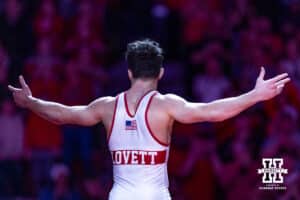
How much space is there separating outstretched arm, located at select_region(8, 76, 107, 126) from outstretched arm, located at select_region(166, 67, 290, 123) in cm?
51

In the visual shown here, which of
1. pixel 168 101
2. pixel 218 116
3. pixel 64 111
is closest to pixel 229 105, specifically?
pixel 218 116

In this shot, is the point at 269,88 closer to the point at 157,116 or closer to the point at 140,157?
the point at 157,116

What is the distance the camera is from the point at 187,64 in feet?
36.1

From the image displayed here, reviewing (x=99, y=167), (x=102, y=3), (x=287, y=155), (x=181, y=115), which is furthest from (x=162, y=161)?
(x=102, y=3)

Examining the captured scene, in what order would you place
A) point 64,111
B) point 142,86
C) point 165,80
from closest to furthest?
point 142,86, point 64,111, point 165,80

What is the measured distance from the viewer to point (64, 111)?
5988 millimetres

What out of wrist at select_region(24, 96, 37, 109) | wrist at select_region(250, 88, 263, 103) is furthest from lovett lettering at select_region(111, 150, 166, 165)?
wrist at select_region(24, 96, 37, 109)

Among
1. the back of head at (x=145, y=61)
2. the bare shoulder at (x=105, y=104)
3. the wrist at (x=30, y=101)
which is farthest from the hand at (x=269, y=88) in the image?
the wrist at (x=30, y=101)

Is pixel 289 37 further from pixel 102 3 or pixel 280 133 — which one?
pixel 102 3

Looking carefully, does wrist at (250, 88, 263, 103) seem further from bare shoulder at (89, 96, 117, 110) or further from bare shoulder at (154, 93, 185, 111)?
bare shoulder at (89, 96, 117, 110)

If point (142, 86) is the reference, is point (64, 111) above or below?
below

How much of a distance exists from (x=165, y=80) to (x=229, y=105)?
17.8 feet

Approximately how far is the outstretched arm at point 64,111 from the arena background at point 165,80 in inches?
152

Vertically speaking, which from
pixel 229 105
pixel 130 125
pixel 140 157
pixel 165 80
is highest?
pixel 165 80
